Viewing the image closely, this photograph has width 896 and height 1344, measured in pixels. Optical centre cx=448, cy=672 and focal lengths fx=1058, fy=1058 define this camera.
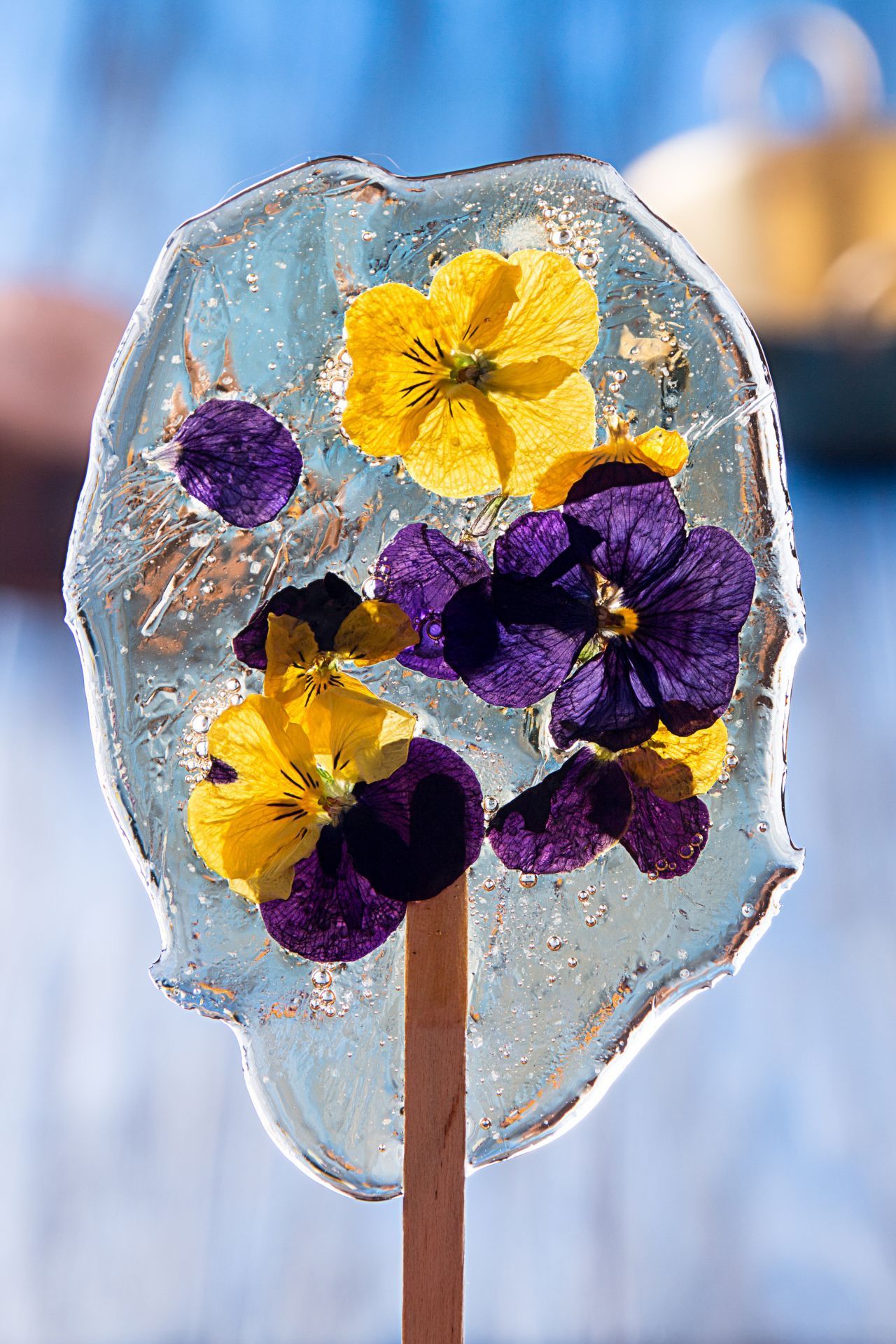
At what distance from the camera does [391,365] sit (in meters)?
0.28

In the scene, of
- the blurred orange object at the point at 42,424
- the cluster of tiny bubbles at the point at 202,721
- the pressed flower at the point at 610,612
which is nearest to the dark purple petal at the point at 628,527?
the pressed flower at the point at 610,612

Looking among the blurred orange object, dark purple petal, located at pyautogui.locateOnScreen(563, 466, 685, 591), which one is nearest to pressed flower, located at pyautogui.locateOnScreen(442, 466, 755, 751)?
dark purple petal, located at pyautogui.locateOnScreen(563, 466, 685, 591)

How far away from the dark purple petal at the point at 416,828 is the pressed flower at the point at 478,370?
78mm

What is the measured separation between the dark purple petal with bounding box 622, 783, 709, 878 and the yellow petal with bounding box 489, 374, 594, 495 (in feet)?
0.29

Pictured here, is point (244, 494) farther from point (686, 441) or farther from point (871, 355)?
point (871, 355)

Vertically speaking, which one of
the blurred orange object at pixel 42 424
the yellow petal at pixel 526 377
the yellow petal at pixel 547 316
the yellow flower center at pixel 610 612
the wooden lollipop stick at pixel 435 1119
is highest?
the blurred orange object at pixel 42 424

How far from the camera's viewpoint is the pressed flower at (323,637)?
10.9 inches

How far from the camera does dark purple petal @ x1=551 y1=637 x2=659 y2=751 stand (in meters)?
0.28

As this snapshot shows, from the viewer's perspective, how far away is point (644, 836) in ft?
0.94

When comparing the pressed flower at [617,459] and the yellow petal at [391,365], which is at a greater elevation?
the yellow petal at [391,365]

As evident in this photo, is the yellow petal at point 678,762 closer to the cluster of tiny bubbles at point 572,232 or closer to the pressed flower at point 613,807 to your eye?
the pressed flower at point 613,807

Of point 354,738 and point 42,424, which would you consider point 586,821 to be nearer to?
point 354,738

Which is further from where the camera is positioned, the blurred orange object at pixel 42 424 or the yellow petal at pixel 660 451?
the blurred orange object at pixel 42 424

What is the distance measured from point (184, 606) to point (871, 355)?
960 millimetres
